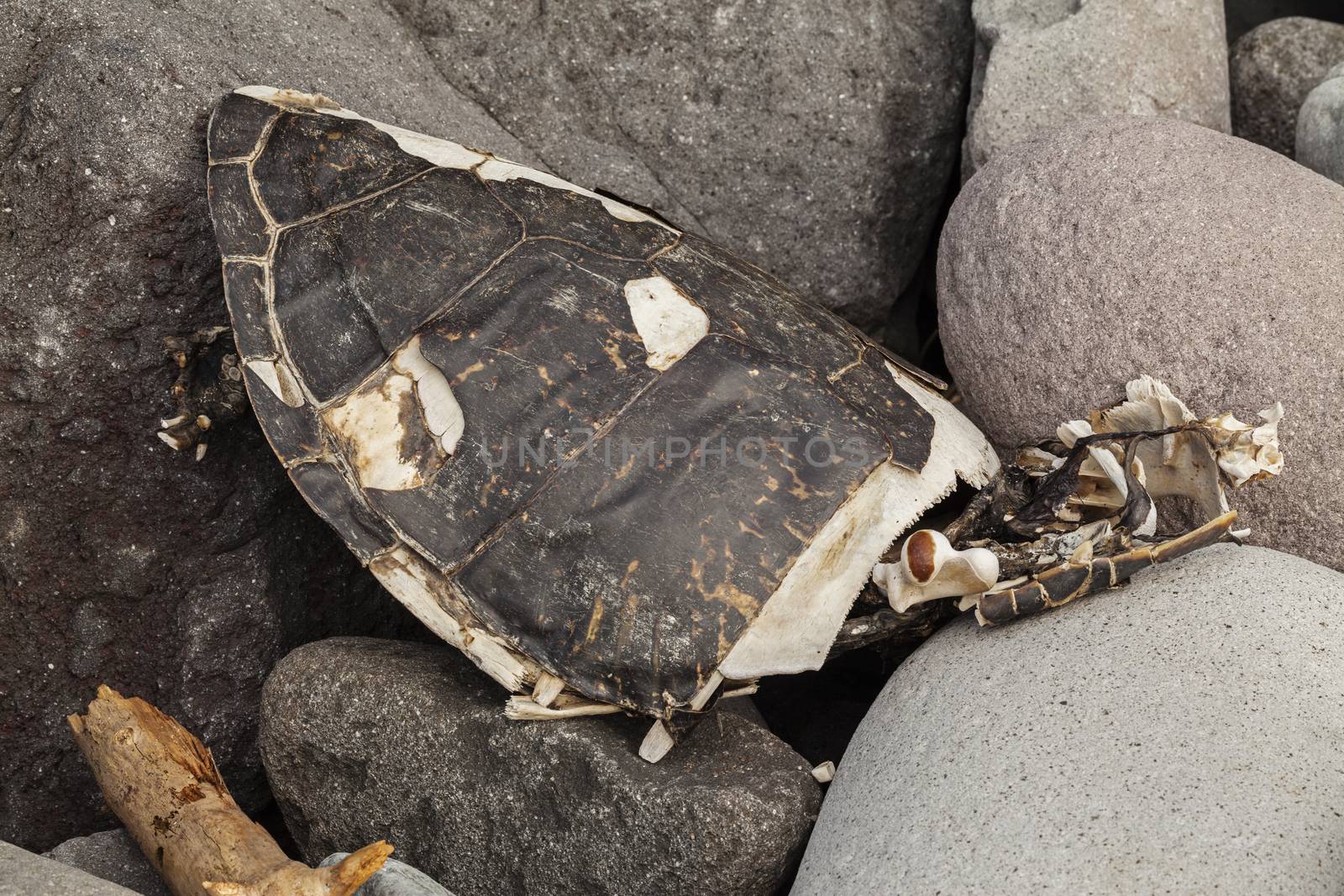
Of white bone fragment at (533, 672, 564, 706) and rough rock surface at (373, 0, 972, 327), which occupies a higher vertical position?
rough rock surface at (373, 0, 972, 327)

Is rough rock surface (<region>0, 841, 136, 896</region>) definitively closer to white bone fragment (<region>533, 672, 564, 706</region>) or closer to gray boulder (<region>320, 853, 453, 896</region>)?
gray boulder (<region>320, 853, 453, 896</region>)

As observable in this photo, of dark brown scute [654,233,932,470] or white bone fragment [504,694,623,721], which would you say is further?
dark brown scute [654,233,932,470]

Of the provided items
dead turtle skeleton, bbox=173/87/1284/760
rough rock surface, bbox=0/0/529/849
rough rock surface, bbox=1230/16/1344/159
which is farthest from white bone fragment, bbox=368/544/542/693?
rough rock surface, bbox=1230/16/1344/159

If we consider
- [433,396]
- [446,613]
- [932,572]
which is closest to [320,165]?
[433,396]

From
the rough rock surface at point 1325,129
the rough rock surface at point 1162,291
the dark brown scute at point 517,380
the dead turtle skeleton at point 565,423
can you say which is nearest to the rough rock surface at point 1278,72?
the rough rock surface at point 1325,129

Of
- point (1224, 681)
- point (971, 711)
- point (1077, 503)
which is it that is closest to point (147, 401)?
point (971, 711)

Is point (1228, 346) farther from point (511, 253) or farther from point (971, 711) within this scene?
point (511, 253)
